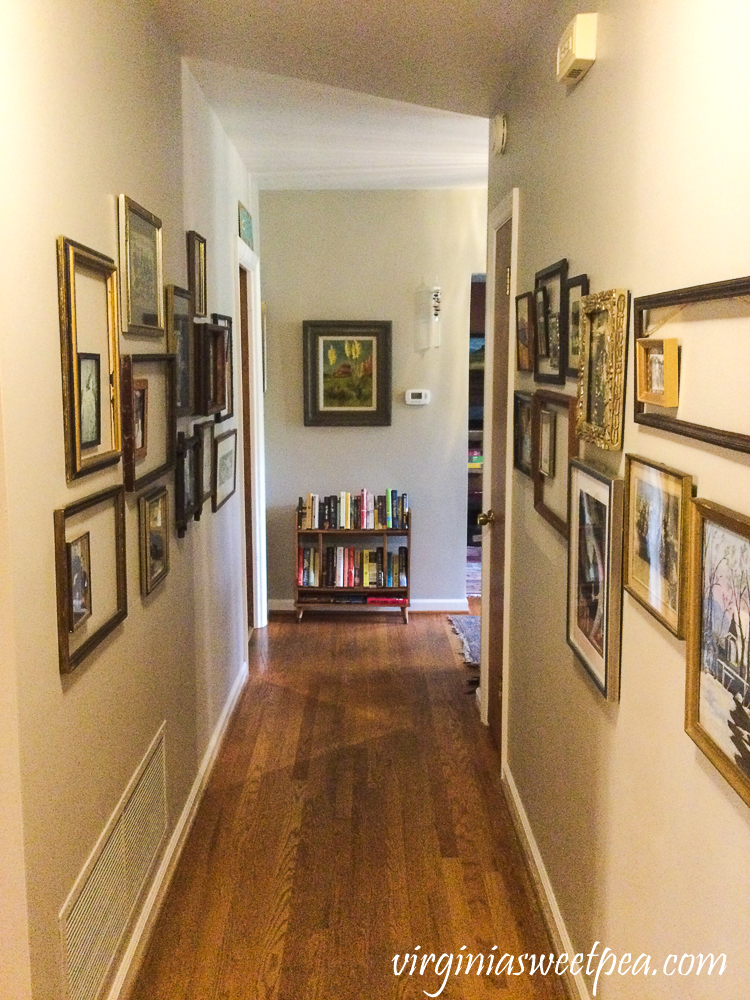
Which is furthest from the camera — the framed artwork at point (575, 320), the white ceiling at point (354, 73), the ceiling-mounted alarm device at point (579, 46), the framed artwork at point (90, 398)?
the white ceiling at point (354, 73)

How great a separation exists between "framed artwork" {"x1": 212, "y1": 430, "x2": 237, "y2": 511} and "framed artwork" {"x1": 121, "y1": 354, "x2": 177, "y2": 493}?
2.34ft

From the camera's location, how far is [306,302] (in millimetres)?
4824

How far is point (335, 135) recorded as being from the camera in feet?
11.8

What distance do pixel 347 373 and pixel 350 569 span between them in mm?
1156

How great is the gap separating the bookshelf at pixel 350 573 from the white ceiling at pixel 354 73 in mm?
1984

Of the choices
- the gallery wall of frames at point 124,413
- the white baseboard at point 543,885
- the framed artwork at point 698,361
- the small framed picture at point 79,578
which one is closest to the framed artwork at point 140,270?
the gallery wall of frames at point 124,413

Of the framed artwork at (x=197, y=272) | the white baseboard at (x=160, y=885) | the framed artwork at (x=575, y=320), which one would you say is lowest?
the white baseboard at (x=160, y=885)

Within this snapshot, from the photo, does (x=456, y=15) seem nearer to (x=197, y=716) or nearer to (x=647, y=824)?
(x=647, y=824)

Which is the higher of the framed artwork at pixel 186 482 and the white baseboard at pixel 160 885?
the framed artwork at pixel 186 482

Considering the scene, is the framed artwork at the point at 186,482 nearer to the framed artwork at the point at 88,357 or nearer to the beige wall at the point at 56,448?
the beige wall at the point at 56,448

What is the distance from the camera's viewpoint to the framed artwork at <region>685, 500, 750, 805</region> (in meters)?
1.02

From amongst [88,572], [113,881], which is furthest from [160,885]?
[88,572]

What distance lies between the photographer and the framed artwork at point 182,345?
2.38 meters

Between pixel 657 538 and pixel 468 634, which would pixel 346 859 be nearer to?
pixel 657 538
